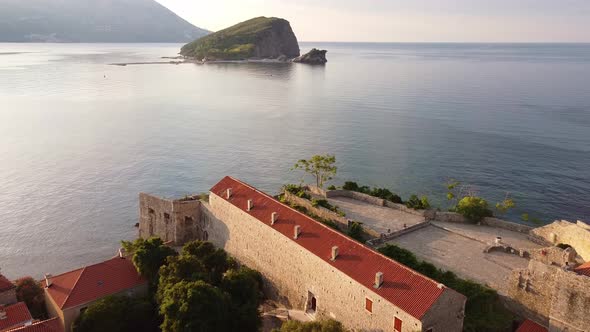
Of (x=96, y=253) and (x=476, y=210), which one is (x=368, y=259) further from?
(x=96, y=253)

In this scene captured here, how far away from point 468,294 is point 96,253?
36188mm

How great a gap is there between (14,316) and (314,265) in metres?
18.9

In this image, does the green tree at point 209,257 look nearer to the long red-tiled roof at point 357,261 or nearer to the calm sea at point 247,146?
the long red-tiled roof at point 357,261

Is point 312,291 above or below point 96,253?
above

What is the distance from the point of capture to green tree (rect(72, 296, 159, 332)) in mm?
28219

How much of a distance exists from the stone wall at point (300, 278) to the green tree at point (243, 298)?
2131 mm

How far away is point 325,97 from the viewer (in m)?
129

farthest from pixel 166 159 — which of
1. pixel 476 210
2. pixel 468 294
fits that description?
pixel 468 294

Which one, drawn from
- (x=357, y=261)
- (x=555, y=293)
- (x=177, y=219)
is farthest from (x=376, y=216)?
(x=555, y=293)

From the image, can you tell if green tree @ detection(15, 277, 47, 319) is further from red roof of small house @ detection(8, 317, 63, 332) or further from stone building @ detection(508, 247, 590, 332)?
Result: stone building @ detection(508, 247, 590, 332)

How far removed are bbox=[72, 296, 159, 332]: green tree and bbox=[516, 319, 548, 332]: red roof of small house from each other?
22210 mm

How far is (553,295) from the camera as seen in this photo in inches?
906

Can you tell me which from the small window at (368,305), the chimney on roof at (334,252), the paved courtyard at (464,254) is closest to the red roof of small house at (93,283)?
the chimney on roof at (334,252)

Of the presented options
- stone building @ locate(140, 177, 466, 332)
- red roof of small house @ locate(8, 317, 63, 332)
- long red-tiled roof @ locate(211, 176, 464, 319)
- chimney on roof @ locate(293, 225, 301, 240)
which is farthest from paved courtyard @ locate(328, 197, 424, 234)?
red roof of small house @ locate(8, 317, 63, 332)
